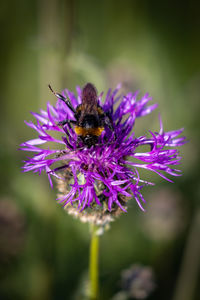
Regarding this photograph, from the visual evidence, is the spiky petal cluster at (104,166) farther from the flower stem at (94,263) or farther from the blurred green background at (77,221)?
the blurred green background at (77,221)

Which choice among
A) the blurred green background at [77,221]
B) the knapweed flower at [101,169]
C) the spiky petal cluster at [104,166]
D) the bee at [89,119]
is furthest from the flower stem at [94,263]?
the bee at [89,119]

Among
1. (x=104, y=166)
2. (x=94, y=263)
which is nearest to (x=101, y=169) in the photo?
(x=104, y=166)

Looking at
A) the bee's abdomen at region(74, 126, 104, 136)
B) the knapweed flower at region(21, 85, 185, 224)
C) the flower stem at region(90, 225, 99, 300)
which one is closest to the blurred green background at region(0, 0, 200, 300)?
the flower stem at region(90, 225, 99, 300)

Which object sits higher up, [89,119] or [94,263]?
[89,119]

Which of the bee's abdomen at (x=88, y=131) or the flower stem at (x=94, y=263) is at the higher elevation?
the bee's abdomen at (x=88, y=131)

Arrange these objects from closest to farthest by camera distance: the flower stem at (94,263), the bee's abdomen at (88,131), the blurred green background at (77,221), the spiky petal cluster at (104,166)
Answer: the spiky petal cluster at (104,166) < the bee's abdomen at (88,131) < the flower stem at (94,263) < the blurred green background at (77,221)

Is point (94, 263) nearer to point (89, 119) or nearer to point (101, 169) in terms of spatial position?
point (101, 169)

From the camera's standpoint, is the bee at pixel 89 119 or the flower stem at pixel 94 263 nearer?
the bee at pixel 89 119

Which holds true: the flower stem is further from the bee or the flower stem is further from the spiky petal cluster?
the bee
